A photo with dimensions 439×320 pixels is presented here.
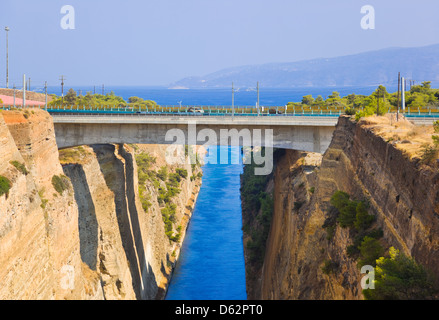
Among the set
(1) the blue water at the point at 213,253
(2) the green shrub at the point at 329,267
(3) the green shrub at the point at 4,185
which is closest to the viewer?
(2) the green shrub at the point at 329,267

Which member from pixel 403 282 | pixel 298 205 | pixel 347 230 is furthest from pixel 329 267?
pixel 298 205

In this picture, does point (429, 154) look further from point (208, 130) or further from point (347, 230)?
point (208, 130)

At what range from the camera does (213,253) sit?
5706cm

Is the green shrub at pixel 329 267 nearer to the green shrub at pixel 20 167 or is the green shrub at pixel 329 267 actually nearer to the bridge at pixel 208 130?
the green shrub at pixel 20 167

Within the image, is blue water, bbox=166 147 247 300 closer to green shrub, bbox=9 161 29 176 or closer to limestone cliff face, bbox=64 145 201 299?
limestone cliff face, bbox=64 145 201 299

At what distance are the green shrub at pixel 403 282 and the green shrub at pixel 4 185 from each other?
46.9 ft

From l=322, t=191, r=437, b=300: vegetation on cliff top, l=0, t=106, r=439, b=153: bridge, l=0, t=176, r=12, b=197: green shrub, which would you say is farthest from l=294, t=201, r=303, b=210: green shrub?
l=0, t=176, r=12, b=197: green shrub

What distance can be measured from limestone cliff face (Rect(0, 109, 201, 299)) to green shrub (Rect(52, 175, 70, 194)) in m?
0.16

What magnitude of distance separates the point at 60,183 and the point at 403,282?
23.7 m

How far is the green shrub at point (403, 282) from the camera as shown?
1563 cm

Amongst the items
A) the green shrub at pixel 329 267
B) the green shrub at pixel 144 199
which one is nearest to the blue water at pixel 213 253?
the green shrub at pixel 144 199

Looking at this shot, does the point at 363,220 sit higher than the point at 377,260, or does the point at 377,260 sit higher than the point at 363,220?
the point at 363,220

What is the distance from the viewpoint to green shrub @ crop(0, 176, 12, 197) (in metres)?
25.2
